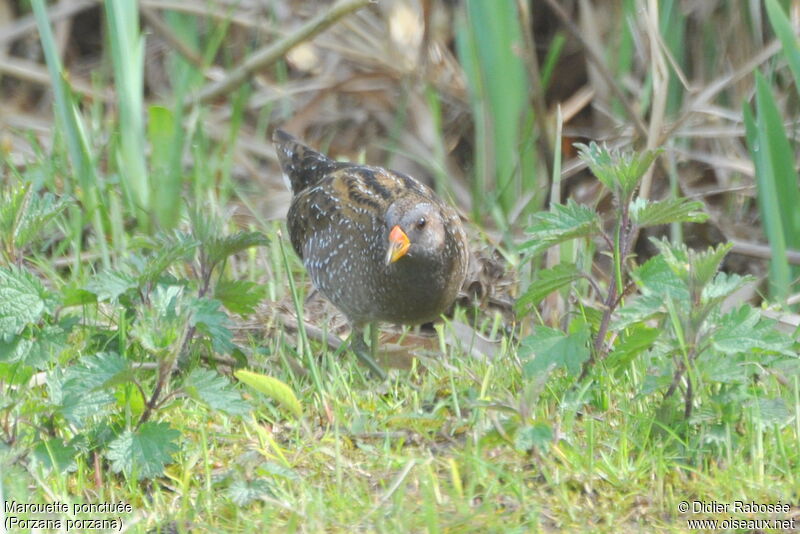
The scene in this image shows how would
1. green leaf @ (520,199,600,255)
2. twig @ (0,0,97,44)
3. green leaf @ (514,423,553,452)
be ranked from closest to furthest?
green leaf @ (514,423,553,452), green leaf @ (520,199,600,255), twig @ (0,0,97,44)

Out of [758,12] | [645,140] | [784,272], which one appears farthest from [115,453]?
[758,12]

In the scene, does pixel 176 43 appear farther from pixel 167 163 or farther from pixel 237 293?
pixel 237 293

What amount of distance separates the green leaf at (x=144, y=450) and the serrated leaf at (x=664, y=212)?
1.48 meters

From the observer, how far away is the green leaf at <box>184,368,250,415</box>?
324 centimetres

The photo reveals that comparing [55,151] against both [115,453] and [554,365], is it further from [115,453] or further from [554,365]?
[554,365]

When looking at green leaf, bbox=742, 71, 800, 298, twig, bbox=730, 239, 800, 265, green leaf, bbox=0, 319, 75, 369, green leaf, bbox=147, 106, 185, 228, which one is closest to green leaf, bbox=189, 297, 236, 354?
green leaf, bbox=0, 319, 75, 369

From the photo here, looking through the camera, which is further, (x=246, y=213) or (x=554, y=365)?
(x=246, y=213)

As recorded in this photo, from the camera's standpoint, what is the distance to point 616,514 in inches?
119

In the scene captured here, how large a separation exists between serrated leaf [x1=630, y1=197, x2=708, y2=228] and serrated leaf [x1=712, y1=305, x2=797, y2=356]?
13.9 inches

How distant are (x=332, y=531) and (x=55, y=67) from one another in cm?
254

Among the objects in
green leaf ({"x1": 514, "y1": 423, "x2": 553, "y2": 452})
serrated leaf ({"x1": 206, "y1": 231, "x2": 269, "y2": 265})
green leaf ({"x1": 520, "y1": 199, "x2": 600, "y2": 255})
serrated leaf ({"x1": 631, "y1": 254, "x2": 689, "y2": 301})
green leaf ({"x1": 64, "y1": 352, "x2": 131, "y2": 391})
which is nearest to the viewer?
green leaf ({"x1": 514, "y1": 423, "x2": 553, "y2": 452})

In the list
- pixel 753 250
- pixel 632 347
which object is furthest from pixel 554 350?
pixel 753 250

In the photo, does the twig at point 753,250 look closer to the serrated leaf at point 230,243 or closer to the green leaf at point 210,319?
the serrated leaf at point 230,243

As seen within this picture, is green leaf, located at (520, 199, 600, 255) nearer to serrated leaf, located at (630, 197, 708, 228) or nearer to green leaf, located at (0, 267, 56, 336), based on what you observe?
serrated leaf, located at (630, 197, 708, 228)
